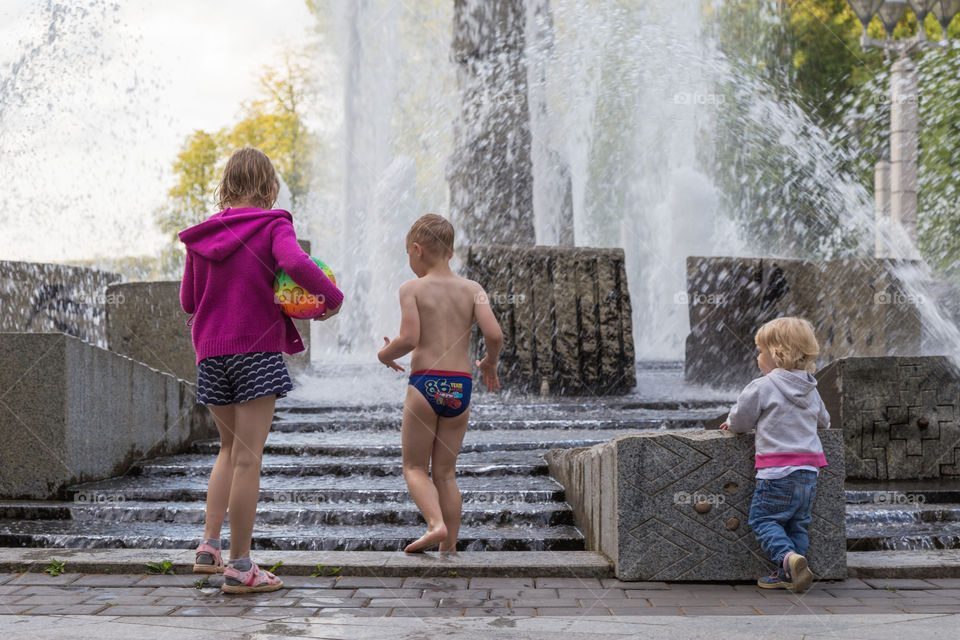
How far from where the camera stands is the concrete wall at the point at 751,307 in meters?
11.2

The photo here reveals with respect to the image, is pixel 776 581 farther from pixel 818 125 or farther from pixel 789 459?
pixel 818 125

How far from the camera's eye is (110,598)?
393 cm

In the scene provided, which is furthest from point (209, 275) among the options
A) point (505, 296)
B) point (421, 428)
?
point (505, 296)

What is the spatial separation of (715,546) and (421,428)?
4.32 ft

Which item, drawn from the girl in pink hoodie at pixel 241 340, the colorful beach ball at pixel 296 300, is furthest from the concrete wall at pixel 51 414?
the colorful beach ball at pixel 296 300

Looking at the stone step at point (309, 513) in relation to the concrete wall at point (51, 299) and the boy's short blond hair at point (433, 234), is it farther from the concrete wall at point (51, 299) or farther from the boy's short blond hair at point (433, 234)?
the concrete wall at point (51, 299)

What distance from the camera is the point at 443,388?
461cm

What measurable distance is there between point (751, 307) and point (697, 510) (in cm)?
774

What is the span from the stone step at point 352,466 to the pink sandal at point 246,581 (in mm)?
2276

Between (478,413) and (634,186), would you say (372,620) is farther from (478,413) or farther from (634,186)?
(634,186)

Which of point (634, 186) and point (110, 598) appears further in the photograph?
point (634, 186)

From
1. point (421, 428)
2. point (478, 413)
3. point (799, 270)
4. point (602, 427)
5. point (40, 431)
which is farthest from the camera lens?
point (799, 270)

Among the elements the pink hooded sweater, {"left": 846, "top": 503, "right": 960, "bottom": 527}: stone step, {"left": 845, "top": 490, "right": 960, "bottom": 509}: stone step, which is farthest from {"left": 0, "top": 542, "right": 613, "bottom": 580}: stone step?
{"left": 845, "top": 490, "right": 960, "bottom": 509}: stone step

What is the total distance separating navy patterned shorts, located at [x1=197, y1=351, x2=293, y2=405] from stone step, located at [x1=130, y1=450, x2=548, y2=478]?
2.37m
